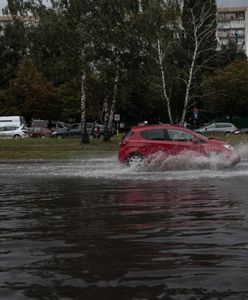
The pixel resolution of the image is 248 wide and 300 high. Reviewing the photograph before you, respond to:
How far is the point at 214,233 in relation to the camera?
8.82 m

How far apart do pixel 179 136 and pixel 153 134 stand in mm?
943

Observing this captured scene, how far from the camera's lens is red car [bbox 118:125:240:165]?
69.2 feet

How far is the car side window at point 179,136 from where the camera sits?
845 inches

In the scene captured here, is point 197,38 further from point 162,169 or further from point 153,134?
point 162,169

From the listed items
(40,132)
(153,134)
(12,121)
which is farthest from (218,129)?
(153,134)

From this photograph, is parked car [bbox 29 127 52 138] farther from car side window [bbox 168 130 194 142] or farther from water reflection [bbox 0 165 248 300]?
water reflection [bbox 0 165 248 300]

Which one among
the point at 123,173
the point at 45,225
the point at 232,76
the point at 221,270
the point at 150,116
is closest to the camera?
the point at 221,270

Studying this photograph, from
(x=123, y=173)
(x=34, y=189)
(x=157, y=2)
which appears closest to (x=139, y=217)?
(x=34, y=189)

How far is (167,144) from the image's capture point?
21.5 m

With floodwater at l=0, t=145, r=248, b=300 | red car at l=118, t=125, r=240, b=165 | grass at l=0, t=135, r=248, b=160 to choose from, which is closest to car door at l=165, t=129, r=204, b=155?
red car at l=118, t=125, r=240, b=165

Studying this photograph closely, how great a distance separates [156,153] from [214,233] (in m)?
12.7

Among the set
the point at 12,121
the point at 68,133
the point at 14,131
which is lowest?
the point at 68,133

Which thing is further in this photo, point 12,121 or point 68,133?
point 12,121

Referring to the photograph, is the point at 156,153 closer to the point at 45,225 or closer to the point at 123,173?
the point at 123,173
